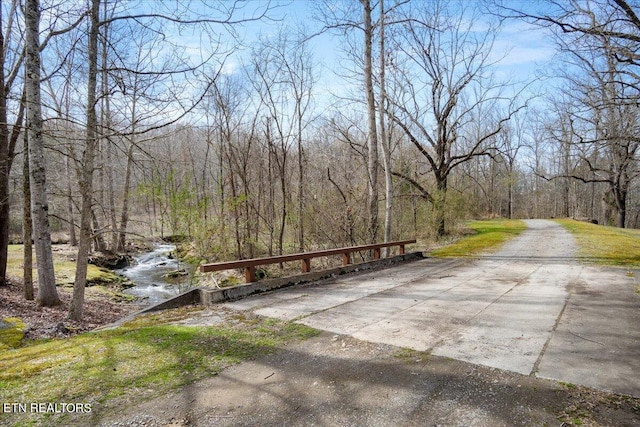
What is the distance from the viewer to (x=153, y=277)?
16719 millimetres

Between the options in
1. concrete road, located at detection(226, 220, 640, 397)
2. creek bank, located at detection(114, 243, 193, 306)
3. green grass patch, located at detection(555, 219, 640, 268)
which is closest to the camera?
concrete road, located at detection(226, 220, 640, 397)

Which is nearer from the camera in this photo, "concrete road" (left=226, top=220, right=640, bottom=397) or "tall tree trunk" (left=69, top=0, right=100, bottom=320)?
"concrete road" (left=226, top=220, right=640, bottom=397)

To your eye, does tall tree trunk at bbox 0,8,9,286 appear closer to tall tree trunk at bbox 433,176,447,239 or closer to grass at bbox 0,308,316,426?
grass at bbox 0,308,316,426

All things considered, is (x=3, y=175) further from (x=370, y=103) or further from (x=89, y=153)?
(x=370, y=103)

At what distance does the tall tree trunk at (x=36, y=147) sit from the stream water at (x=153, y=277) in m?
2.98

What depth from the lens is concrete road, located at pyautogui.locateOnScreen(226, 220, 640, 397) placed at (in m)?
3.64

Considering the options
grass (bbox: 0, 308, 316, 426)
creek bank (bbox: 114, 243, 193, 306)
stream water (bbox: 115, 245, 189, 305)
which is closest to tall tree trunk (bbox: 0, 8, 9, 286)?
creek bank (bbox: 114, 243, 193, 306)

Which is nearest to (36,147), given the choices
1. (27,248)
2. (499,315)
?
(27,248)

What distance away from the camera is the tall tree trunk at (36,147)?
634 cm

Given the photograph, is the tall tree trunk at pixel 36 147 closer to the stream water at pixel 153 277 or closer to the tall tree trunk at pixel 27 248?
the tall tree trunk at pixel 27 248

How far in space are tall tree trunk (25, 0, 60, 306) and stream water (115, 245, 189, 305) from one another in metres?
2.98

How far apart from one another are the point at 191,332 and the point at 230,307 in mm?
1320

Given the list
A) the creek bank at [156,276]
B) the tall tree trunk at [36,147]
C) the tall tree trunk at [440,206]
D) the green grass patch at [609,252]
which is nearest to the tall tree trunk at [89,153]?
the tall tree trunk at [36,147]

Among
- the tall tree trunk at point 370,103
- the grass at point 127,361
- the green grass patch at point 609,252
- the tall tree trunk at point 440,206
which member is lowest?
the green grass patch at point 609,252
